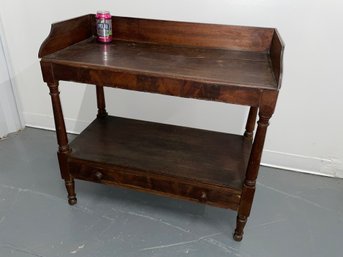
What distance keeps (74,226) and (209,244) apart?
691 mm

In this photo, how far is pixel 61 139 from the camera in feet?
4.68

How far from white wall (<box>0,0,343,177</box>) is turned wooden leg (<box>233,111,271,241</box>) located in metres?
0.68

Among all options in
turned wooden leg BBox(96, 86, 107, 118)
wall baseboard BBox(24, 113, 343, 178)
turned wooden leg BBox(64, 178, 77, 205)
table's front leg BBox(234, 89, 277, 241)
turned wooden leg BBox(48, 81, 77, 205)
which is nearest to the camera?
table's front leg BBox(234, 89, 277, 241)

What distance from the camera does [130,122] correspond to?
179cm

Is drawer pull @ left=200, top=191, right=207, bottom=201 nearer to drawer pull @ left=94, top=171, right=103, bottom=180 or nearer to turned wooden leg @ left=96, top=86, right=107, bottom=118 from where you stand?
drawer pull @ left=94, top=171, right=103, bottom=180

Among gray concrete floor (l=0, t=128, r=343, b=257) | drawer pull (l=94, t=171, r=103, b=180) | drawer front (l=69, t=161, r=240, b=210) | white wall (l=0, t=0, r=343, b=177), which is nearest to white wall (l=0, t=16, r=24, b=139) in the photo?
white wall (l=0, t=0, r=343, b=177)

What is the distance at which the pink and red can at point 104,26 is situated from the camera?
1438mm

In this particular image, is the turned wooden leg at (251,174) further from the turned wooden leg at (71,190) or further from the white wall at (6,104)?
the white wall at (6,104)

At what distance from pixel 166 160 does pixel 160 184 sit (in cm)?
14

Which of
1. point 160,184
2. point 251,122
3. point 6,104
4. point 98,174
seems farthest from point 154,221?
point 6,104

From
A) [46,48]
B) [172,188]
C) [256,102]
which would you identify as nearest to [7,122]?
[46,48]

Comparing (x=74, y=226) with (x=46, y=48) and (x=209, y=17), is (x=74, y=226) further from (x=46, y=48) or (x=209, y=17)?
(x=209, y=17)

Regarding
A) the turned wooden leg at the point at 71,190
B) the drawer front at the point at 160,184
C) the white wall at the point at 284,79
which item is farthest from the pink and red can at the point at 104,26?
the turned wooden leg at the point at 71,190

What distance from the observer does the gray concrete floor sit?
55.7 inches
